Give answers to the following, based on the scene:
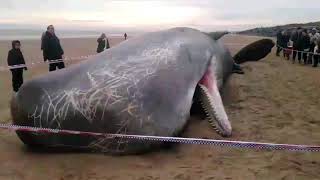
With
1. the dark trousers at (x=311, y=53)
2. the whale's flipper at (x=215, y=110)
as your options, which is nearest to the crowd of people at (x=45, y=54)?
the whale's flipper at (x=215, y=110)

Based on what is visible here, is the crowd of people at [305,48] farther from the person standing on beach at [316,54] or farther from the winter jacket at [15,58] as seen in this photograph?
the winter jacket at [15,58]

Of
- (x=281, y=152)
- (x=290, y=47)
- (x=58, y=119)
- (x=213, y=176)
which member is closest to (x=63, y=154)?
(x=58, y=119)

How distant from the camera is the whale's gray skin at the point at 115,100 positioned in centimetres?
725

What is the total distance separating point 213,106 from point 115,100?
200 centimetres

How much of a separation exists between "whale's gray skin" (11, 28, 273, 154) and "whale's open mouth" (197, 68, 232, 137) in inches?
0.7

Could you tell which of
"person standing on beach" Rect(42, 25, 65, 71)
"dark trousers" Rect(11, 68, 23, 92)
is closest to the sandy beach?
"dark trousers" Rect(11, 68, 23, 92)

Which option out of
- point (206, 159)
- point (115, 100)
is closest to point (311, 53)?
point (206, 159)

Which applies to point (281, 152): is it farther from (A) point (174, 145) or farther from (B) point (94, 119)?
(B) point (94, 119)

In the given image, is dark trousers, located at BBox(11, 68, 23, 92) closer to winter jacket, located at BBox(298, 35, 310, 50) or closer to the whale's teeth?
the whale's teeth

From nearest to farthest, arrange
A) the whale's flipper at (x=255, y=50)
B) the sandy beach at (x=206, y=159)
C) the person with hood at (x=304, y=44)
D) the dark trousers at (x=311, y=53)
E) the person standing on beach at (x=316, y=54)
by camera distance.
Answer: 1. the sandy beach at (x=206, y=159)
2. the whale's flipper at (x=255, y=50)
3. the person standing on beach at (x=316, y=54)
4. the dark trousers at (x=311, y=53)
5. the person with hood at (x=304, y=44)

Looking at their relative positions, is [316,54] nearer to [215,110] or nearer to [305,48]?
[305,48]

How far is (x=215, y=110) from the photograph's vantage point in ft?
28.1

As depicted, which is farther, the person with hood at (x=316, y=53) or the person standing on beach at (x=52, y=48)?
the person with hood at (x=316, y=53)

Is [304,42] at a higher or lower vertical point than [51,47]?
lower
